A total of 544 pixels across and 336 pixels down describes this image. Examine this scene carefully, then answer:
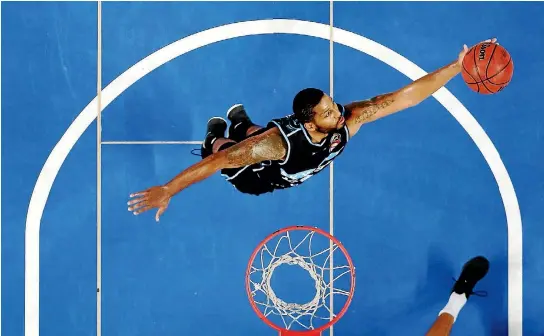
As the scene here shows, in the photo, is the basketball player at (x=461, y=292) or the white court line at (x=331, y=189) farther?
the white court line at (x=331, y=189)

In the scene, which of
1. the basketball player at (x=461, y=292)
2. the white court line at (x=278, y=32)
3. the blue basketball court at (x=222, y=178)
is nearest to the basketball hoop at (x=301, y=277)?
the blue basketball court at (x=222, y=178)

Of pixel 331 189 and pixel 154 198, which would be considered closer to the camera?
pixel 154 198

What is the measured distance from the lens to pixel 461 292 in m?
4.79

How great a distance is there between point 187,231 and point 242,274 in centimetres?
→ 56

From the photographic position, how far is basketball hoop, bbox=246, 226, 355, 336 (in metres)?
4.71

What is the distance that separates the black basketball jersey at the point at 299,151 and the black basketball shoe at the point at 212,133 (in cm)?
47

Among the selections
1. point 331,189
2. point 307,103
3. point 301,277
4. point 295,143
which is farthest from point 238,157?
point 301,277

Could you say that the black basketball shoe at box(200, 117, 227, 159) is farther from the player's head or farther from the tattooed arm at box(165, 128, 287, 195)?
the player's head

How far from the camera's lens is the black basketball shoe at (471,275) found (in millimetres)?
4793

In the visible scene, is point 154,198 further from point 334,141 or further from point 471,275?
point 471,275

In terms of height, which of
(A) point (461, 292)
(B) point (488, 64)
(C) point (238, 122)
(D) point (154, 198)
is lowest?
(A) point (461, 292)

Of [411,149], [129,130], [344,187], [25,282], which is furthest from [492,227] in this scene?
[25,282]

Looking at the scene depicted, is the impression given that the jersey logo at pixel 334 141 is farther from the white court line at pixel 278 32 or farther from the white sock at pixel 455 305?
the white sock at pixel 455 305

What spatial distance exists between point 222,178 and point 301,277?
101 cm
